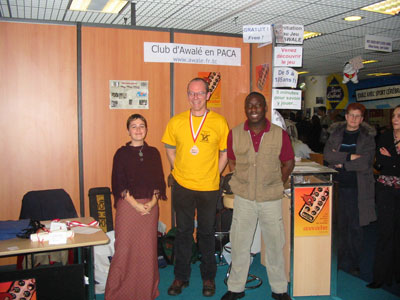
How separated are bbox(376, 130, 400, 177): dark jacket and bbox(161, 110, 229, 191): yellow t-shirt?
4.49 ft

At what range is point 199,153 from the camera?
9.69ft

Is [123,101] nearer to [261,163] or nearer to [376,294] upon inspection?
[261,163]

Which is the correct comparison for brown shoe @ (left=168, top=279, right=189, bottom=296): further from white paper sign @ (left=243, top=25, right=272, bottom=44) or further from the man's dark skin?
white paper sign @ (left=243, top=25, right=272, bottom=44)

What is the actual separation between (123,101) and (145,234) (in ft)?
4.83

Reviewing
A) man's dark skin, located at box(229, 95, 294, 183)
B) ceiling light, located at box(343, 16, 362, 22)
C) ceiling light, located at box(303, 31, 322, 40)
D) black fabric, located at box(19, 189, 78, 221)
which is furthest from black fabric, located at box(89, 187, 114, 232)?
ceiling light, located at box(303, 31, 322, 40)

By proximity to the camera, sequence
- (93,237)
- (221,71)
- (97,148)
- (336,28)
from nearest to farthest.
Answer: (93,237)
(97,148)
(221,71)
(336,28)

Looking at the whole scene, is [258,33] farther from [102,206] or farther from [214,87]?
[102,206]

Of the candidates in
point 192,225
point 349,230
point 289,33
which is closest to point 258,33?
point 289,33

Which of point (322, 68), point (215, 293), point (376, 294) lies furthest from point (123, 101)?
point (322, 68)

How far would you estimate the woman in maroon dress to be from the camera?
286cm

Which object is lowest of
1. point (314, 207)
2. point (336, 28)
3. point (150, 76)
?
point (314, 207)

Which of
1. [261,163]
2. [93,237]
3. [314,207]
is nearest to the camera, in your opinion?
[93,237]

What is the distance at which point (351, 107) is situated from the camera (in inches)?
133

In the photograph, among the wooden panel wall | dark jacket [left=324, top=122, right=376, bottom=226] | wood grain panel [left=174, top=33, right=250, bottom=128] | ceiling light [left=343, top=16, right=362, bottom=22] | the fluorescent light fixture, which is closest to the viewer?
dark jacket [left=324, top=122, right=376, bottom=226]
